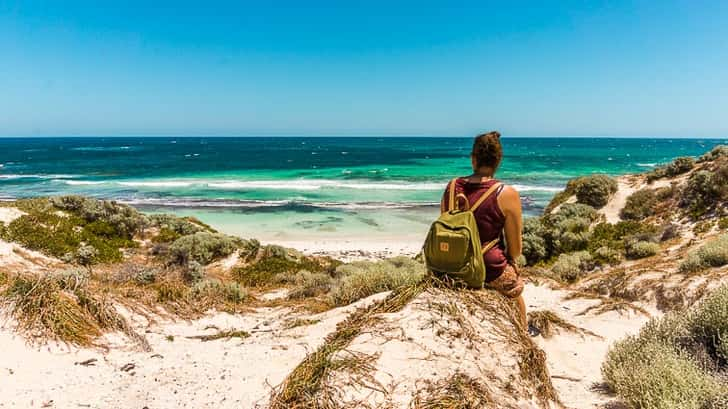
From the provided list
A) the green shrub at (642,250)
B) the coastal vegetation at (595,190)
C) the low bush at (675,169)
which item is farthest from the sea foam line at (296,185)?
the green shrub at (642,250)

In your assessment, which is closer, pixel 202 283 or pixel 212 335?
pixel 212 335

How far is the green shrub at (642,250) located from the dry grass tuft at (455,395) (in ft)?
26.1

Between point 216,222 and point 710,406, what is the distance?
68.7 feet

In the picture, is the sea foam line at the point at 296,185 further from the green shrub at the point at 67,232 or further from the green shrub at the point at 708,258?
the green shrub at the point at 708,258

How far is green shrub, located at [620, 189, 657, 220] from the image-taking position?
40.7ft

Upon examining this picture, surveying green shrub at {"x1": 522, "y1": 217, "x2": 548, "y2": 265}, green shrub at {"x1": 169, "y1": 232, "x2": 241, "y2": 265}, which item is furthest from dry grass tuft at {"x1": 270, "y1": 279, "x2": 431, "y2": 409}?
green shrub at {"x1": 169, "y1": 232, "x2": 241, "y2": 265}

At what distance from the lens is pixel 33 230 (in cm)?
1047

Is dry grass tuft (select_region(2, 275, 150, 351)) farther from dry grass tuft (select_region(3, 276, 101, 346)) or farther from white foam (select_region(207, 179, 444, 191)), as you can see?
white foam (select_region(207, 179, 444, 191))

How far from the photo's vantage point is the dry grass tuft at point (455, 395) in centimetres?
250

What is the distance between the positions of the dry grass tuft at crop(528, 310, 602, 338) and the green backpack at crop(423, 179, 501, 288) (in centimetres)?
244

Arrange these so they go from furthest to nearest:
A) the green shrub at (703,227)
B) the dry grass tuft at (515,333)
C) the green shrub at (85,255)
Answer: the green shrub at (85,255)
the green shrub at (703,227)
the dry grass tuft at (515,333)

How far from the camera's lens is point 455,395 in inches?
101

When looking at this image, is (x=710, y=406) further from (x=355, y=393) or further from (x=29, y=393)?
(x=29, y=393)

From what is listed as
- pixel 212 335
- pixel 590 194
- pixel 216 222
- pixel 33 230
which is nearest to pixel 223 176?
pixel 216 222
